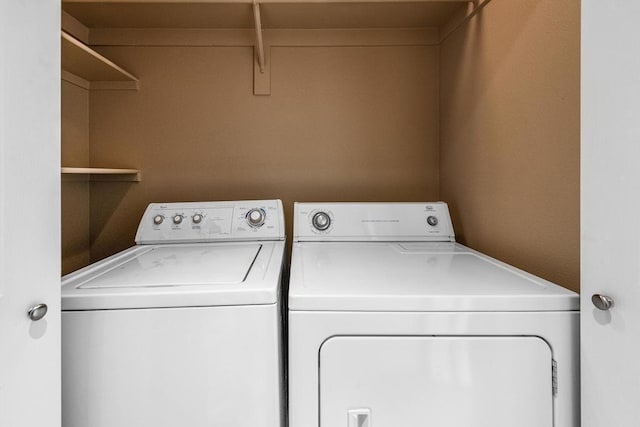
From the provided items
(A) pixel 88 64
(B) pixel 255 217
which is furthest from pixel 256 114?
(A) pixel 88 64

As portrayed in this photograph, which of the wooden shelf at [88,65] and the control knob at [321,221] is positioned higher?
the wooden shelf at [88,65]

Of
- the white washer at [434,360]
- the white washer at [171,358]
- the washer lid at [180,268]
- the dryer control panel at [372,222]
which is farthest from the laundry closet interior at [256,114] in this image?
the white washer at [171,358]

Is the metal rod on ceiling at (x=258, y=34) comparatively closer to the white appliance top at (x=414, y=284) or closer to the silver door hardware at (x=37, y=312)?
the white appliance top at (x=414, y=284)

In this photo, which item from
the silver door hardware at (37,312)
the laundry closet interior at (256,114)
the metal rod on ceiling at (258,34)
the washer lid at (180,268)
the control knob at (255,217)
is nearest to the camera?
the silver door hardware at (37,312)

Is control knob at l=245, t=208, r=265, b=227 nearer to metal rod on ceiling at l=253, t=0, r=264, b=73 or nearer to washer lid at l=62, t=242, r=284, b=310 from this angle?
washer lid at l=62, t=242, r=284, b=310

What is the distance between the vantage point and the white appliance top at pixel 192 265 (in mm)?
938

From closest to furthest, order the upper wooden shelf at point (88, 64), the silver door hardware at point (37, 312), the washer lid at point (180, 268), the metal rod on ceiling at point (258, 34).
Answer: the silver door hardware at point (37, 312)
the washer lid at point (180, 268)
the upper wooden shelf at point (88, 64)
the metal rod on ceiling at point (258, 34)

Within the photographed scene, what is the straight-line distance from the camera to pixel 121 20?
6.50 feet

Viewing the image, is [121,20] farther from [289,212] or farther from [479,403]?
[479,403]

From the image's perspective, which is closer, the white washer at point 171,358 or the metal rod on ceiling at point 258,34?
the white washer at point 171,358

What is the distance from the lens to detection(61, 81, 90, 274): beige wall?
6.25 ft
